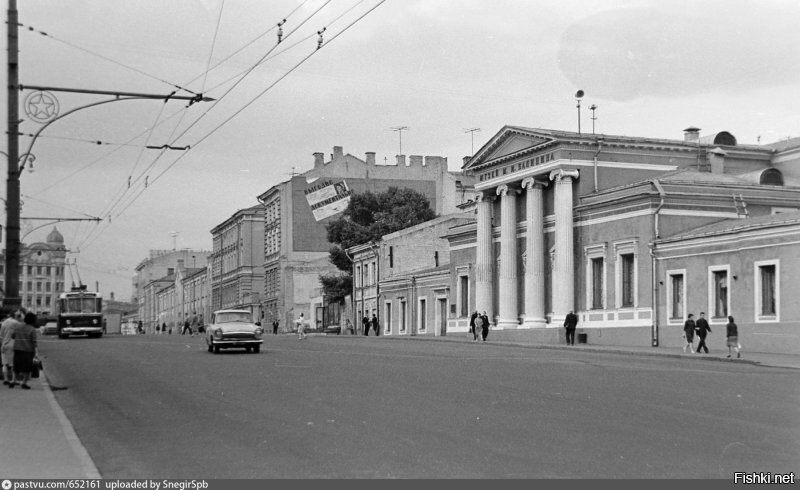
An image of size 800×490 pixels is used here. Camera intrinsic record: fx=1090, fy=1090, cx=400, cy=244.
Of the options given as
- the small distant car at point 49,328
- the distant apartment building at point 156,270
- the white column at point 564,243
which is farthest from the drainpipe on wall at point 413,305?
the distant apartment building at point 156,270

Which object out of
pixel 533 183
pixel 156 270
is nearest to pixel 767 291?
pixel 533 183

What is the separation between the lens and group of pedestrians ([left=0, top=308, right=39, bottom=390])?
21578 mm

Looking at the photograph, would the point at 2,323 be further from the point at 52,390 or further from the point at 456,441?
the point at 456,441

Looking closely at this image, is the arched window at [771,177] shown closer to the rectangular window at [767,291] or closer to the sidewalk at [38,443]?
the rectangular window at [767,291]

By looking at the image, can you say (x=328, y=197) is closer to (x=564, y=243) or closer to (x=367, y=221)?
(x=367, y=221)

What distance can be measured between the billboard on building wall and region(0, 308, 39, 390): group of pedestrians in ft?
230

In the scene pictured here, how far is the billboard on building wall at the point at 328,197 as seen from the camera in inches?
3656

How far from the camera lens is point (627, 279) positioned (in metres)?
48.8

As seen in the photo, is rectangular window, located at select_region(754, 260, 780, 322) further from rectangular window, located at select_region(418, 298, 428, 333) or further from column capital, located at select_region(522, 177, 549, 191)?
rectangular window, located at select_region(418, 298, 428, 333)

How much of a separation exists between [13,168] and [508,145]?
37323 mm

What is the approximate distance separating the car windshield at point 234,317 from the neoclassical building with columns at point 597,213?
56.9 ft

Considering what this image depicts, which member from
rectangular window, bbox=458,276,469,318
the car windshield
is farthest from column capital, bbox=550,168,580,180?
the car windshield

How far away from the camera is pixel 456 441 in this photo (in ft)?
42.4

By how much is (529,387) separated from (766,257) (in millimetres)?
21818
